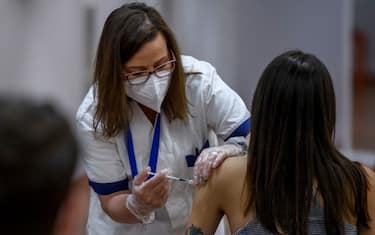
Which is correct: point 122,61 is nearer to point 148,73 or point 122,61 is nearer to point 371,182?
point 148,73

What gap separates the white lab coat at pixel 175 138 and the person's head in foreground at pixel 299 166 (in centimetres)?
46

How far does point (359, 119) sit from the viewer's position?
5.71 m

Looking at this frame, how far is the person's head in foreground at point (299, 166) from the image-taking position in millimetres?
1444

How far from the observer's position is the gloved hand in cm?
177

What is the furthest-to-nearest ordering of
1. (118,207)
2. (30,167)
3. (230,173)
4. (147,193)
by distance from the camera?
(118,207)
(147,193)
(230,173)
(30,167)

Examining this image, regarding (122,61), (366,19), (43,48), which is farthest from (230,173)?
(366,19)

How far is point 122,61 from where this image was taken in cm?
180

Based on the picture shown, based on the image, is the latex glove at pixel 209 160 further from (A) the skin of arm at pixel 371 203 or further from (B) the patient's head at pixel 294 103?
(A) the skin of arm at pixel 371 203

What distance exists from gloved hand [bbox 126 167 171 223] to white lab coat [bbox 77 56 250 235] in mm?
112

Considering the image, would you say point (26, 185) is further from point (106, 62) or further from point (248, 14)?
point (248, 14)

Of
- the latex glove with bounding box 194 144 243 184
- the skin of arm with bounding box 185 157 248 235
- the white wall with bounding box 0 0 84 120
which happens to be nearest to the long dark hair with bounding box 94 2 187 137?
the latex glove with bounding box 194 144 243 184

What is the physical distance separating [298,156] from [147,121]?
1.97ft

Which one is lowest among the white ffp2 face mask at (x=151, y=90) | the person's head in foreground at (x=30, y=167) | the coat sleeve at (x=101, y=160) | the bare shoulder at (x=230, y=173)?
the coat sleeve at (x=101, y=160)

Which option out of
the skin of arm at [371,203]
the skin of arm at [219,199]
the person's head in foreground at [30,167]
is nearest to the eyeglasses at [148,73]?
the skin of arm at [219,199]
